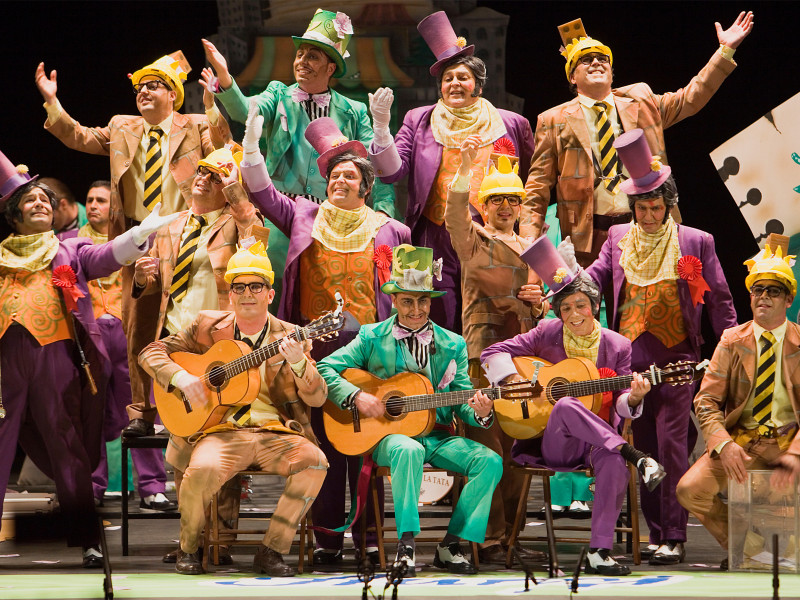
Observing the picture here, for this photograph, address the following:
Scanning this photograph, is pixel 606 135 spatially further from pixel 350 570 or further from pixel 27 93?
pixel 27 93

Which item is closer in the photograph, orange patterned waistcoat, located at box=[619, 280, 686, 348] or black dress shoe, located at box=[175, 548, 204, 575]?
black dress shoe, located at box=[175, 548, 204, 575]

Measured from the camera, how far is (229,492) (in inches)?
232

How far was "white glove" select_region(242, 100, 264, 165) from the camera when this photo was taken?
5777 millimetres

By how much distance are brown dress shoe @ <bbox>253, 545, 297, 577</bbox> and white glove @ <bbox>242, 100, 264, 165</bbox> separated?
169 cm

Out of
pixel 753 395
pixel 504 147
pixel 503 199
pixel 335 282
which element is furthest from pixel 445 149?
pixel 753 395

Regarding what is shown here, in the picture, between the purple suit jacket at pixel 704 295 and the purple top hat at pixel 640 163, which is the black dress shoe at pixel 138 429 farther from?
the purple top hat at pixel 640 163

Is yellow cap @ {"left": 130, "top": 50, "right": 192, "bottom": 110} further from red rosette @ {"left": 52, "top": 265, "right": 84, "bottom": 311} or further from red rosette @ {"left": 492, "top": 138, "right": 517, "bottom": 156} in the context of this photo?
red rosette @ {"left": 492, "top": 138, "right": 517, "bottom": 156}

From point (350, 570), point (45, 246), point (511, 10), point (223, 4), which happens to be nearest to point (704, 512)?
point (350, 570)

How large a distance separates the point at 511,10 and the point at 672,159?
136cm

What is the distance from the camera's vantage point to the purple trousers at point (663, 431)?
562 centimetres

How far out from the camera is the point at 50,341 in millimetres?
5582

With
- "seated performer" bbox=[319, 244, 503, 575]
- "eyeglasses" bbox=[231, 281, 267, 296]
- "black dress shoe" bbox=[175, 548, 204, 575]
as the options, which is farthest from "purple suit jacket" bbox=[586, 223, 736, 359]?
"black dress shoe" bbox=[175, 548, 204, 575]

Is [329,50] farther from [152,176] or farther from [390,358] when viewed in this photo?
[390,358]

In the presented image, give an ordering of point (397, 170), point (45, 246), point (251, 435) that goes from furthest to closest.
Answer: point (397, 170)
point (45, 246)
point (251, 435)
